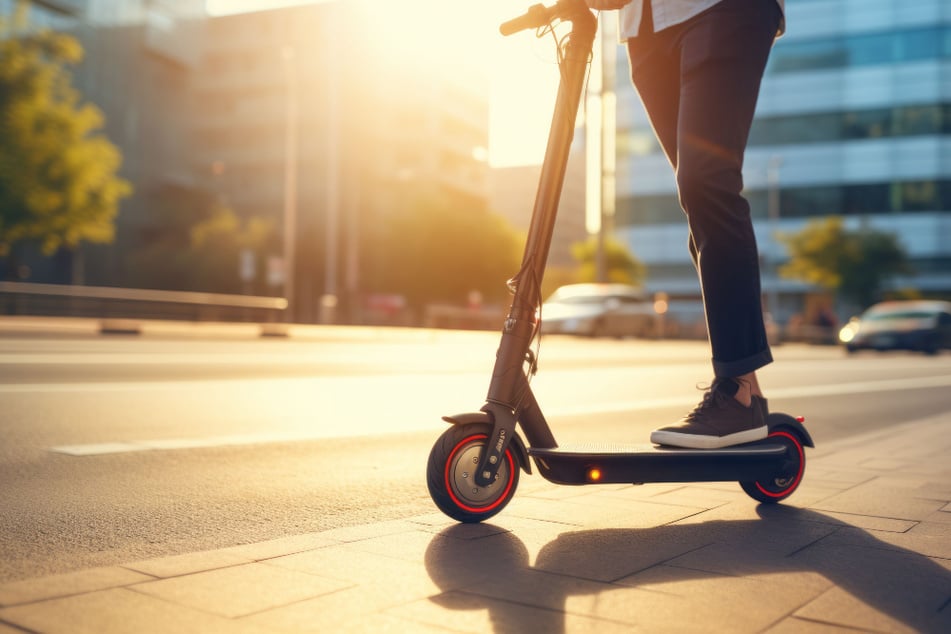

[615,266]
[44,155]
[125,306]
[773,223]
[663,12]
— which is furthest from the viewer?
[773,223]

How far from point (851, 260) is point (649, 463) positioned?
4804cm

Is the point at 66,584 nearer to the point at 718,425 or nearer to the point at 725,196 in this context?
the point at 718,425

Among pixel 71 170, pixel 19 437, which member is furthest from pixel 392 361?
pixel 71 170

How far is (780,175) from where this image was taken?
59375 millimetres

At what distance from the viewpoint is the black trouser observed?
3.08 metres

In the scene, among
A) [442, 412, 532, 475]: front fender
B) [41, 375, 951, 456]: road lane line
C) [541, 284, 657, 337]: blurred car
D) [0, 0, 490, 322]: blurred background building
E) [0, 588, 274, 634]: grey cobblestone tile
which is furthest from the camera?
[0, 0, 490, 322]: blurred background building

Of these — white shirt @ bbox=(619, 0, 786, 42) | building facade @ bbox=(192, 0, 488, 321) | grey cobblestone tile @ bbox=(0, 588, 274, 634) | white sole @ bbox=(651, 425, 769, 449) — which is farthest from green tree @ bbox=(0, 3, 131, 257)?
building facade @ bbox=(192, 0, 488, 321)

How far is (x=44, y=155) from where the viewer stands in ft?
96.4

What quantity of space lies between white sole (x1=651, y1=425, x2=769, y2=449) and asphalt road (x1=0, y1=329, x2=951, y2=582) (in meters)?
0.78

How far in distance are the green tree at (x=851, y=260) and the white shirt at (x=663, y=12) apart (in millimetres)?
47395

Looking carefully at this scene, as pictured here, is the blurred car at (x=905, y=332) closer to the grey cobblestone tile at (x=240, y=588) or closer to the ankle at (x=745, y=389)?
the ankle at (x=745, y=389)

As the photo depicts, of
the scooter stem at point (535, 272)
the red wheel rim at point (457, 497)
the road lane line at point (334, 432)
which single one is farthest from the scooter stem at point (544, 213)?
the road lane line at point (334, 432)

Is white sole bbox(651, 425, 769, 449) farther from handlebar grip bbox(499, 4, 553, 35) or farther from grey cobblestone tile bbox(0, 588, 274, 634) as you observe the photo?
grey cobblestone tile bbox(0, 588, 274, 634)

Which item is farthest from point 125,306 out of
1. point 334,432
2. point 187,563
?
point 187,563
